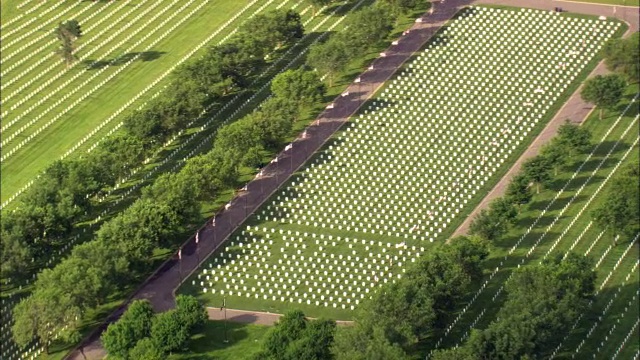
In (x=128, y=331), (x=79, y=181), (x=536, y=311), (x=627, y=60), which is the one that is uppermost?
(x=627, y=60)

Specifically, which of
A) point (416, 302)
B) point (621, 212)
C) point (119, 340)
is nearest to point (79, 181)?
point (119, 340)

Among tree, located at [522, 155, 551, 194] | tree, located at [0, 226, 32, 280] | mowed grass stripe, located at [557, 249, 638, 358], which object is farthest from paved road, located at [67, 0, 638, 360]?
mowed grass stripe, located at [557, 249, 638, 358]

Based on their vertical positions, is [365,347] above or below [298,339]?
above

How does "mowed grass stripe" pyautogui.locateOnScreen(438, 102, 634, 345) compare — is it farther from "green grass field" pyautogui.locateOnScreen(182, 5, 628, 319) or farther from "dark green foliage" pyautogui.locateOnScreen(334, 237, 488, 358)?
"green grass field" pyautogui.locateOnScreen(182, 5, 628, 319)

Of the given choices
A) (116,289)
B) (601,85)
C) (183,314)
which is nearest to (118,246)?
(116,289)

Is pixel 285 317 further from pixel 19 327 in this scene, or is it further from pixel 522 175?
pixel 522 175

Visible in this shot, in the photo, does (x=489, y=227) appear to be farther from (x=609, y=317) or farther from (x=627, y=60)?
(x=627, y=60)

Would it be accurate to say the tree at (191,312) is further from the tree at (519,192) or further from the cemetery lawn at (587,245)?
the tree at (519,192)
